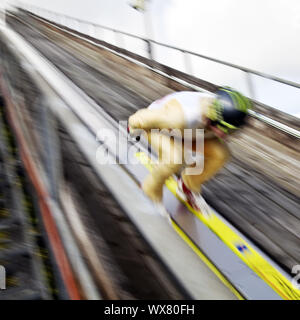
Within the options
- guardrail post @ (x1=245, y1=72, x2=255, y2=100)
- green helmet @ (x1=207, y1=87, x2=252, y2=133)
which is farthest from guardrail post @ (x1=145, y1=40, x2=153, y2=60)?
green helmet @ (x1=207, y1=87, x2=252, y2=133)

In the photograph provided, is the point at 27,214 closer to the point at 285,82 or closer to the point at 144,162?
the point at 144,162

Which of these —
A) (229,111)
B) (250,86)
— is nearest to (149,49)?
(250,86)

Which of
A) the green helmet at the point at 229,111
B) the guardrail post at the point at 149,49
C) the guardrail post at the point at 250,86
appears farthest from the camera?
the guardrail post at the point at 149,49

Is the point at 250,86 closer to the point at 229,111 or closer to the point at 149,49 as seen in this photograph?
the point at 229,111

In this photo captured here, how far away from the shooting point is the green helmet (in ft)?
8.14

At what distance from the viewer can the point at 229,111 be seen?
248 cm

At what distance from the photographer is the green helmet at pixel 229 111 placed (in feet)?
8.14

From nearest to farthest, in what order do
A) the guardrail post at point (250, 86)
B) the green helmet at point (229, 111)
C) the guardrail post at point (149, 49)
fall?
the green helmet at point (229, 111), the guardrail post at point (250, 86), the guardrail post at point (149, 49)

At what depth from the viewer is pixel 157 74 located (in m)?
10.1

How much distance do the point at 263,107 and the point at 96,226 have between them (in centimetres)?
546

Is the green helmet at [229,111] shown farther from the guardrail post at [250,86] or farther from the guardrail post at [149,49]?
the guardrail post at [149,49]

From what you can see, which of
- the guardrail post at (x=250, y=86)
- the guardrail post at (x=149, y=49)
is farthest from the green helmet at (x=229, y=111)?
the guardrail post at (x=149, y=49)
